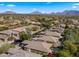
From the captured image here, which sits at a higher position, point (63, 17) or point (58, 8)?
point (58, 8)

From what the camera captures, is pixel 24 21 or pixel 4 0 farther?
pixel 24 21

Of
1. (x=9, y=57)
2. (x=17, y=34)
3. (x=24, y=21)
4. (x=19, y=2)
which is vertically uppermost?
(x=19, y=2)

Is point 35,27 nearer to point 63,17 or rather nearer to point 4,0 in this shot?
point 63,17

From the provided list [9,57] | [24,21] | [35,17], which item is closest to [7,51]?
[9,57]

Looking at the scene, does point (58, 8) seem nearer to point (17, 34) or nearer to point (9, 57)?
point (17, 34)

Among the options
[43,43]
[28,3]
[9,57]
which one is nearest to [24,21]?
[28,3]

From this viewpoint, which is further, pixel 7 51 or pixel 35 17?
pixel 35 17

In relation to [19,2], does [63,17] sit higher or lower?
lower

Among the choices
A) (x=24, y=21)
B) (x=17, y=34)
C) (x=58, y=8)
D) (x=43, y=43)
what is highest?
(x=58, y=8)
